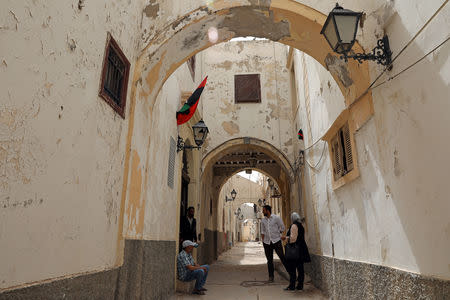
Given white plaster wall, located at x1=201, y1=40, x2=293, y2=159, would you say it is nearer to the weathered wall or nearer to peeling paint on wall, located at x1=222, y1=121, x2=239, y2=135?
peeling paint on wall, located at x1=222, y1=121, x2=239, y2=135

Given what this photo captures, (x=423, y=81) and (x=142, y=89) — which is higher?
(x=142, y=89)

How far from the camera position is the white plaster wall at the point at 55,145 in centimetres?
196

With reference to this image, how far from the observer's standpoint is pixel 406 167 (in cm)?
282

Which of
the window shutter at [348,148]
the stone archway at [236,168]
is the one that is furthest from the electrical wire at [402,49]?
the stone archway at [236,168]

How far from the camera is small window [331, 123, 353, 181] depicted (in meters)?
4.43

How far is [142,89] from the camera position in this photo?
4.32m

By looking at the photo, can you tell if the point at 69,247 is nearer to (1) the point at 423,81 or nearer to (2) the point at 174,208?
(1) the point at 423,81

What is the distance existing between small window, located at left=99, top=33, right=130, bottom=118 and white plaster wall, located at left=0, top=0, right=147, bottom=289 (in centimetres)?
13

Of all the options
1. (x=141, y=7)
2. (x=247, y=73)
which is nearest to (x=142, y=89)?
(x=141, y=7)

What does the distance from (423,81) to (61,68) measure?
2.90 meters

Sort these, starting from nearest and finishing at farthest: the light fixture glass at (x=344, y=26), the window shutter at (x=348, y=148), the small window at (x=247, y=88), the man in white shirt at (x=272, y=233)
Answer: the light fixture glass at (x=344, y=26) → the window shutter at (x=348, y=148) → the man in white shirt at (x=272, y=233) → the small window at (x=247, y=88)

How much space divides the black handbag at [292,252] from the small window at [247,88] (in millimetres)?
5675

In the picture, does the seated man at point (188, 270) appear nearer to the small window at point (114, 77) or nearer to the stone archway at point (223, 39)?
the stone archway at point (223, 39)

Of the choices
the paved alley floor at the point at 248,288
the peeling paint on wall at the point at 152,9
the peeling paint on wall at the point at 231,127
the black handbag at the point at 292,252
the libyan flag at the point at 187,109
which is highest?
the peeling paint on wall at the point at 231,127
